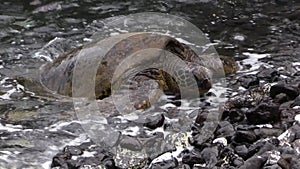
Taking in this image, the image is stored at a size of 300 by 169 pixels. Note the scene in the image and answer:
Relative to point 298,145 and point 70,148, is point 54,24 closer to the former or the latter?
point 70,148

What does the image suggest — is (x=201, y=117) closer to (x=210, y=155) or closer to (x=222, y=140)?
(x=222, y=140)

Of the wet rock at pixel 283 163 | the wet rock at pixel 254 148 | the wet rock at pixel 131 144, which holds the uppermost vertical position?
the wet rock at pixel 283 163

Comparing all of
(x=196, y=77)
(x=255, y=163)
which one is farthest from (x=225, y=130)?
(x=196, y=77)

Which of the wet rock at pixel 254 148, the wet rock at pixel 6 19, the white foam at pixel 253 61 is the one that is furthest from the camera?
the wet rock at pixel 6 19

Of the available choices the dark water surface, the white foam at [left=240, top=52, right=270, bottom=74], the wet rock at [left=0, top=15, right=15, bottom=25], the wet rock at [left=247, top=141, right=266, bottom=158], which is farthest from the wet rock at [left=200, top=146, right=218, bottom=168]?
the wet rock at [left=0, top=15, right=15, bottom=25]

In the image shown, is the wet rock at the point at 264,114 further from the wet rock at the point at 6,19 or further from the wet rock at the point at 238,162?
the wet rock at the point at 6,19

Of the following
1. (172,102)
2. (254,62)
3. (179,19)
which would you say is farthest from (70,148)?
(179,19)

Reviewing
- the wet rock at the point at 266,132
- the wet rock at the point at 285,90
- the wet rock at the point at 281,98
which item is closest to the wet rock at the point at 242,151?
the wet rock at the point at 266,132
